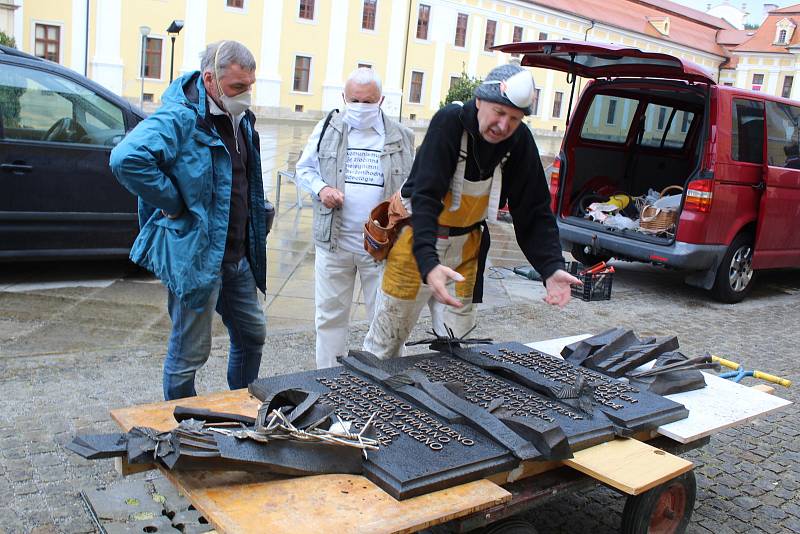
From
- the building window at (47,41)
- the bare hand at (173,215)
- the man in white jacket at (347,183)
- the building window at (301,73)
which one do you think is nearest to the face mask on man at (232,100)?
the bare hand at (173,215)

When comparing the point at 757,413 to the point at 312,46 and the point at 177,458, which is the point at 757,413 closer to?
the point at 177,458

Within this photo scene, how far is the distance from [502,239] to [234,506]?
9115mm

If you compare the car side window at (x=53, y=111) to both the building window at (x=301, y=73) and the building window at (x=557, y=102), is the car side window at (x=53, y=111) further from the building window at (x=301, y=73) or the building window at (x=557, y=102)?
the building window at (x=557, y=102)

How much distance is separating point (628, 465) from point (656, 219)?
19.4ft

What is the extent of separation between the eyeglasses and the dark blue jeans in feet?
4.69

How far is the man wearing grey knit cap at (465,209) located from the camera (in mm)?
3207

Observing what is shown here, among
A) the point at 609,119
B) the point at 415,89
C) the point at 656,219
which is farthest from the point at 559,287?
the point at 415,89

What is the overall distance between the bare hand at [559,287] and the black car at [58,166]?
174 inches

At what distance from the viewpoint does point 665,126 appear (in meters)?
9.37

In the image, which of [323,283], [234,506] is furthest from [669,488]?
[323,283]

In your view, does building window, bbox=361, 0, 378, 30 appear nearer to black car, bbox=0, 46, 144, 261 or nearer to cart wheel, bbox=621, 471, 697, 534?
black car, bbox=0, 46, 144, 261

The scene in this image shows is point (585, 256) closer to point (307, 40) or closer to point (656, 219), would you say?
point (656, 219)

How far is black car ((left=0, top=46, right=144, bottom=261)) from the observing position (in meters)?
6.38

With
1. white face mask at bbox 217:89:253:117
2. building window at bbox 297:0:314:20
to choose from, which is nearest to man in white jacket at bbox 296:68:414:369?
white face mask at bbox 217:89:253:117
